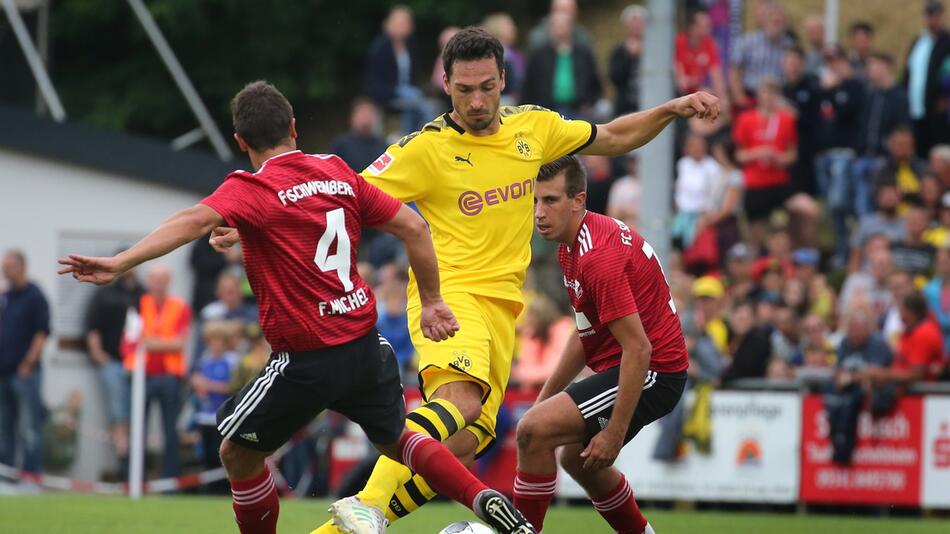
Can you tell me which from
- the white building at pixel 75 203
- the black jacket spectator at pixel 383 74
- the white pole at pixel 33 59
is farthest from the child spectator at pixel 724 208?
the white pole at pixel 33 59

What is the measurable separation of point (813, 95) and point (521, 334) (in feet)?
15.4

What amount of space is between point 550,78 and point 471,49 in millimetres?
10741

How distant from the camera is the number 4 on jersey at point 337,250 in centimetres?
739

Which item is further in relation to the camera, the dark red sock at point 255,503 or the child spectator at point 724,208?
the child spectator at point 724,208

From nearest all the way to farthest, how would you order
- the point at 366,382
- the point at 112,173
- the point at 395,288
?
1. the point at 366,382
2. the point at 395,288
3. the point at 112,173

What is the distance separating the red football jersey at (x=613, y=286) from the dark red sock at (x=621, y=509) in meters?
0.67

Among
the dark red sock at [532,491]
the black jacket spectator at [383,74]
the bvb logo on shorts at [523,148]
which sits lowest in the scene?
the dark red sock at [532,491]

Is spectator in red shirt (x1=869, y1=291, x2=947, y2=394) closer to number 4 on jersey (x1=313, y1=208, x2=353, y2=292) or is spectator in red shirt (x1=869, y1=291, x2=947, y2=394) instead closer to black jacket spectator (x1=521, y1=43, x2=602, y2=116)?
black jacket spectator (x1=521, y1=43, x2=602, y2=116)

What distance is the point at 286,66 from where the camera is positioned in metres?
28.3

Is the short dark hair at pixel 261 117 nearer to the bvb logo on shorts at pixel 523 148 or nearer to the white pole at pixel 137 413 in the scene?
the bvb logo on shorts at pixel 523 148

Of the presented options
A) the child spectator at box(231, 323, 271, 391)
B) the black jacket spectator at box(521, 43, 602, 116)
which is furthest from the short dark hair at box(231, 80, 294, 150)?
the black jacket spectator at box(521, 43, 602, 116)

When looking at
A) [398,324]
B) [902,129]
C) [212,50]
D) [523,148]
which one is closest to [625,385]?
[523,148]

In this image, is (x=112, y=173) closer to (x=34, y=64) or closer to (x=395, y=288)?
(x=34, y=64)

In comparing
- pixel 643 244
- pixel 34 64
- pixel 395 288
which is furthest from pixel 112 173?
pixel 643 244
